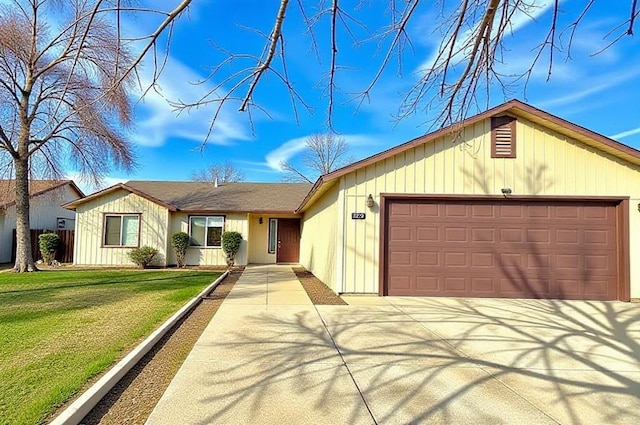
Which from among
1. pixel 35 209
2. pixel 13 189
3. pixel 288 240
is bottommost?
pixel 288 240

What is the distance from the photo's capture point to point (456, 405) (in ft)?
10.9

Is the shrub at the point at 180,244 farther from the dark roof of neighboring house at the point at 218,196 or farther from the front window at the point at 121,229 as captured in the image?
the front window at the point at 121,229

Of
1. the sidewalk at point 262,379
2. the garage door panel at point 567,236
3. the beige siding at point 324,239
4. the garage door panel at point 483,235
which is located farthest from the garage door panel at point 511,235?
the sidewalk at point 262,379

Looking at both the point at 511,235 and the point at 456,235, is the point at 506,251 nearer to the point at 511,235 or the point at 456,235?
the point at 511,235

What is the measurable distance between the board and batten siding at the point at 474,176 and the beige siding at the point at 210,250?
8290mm

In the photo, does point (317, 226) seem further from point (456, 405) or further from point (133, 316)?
point (456, 405)


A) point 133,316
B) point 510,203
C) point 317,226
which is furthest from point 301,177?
point 133,316

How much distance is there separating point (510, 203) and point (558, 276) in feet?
6.47

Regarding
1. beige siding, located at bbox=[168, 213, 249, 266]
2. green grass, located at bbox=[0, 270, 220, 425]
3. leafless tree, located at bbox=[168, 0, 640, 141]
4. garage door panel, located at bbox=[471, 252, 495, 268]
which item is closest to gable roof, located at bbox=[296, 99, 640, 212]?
garage door panel, located at bbox=[471, 252, 495, 268]

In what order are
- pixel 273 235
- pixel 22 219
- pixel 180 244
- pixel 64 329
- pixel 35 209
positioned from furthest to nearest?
1. pixel 35 209
2. pixel 273 235
3. pixel 180 244
4. pixel 22 219
5. pixel 64 329

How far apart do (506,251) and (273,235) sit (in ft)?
38.1

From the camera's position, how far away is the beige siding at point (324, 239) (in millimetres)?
9555

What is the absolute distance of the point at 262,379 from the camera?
382 cm

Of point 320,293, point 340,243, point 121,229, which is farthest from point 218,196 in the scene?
point 340,243
